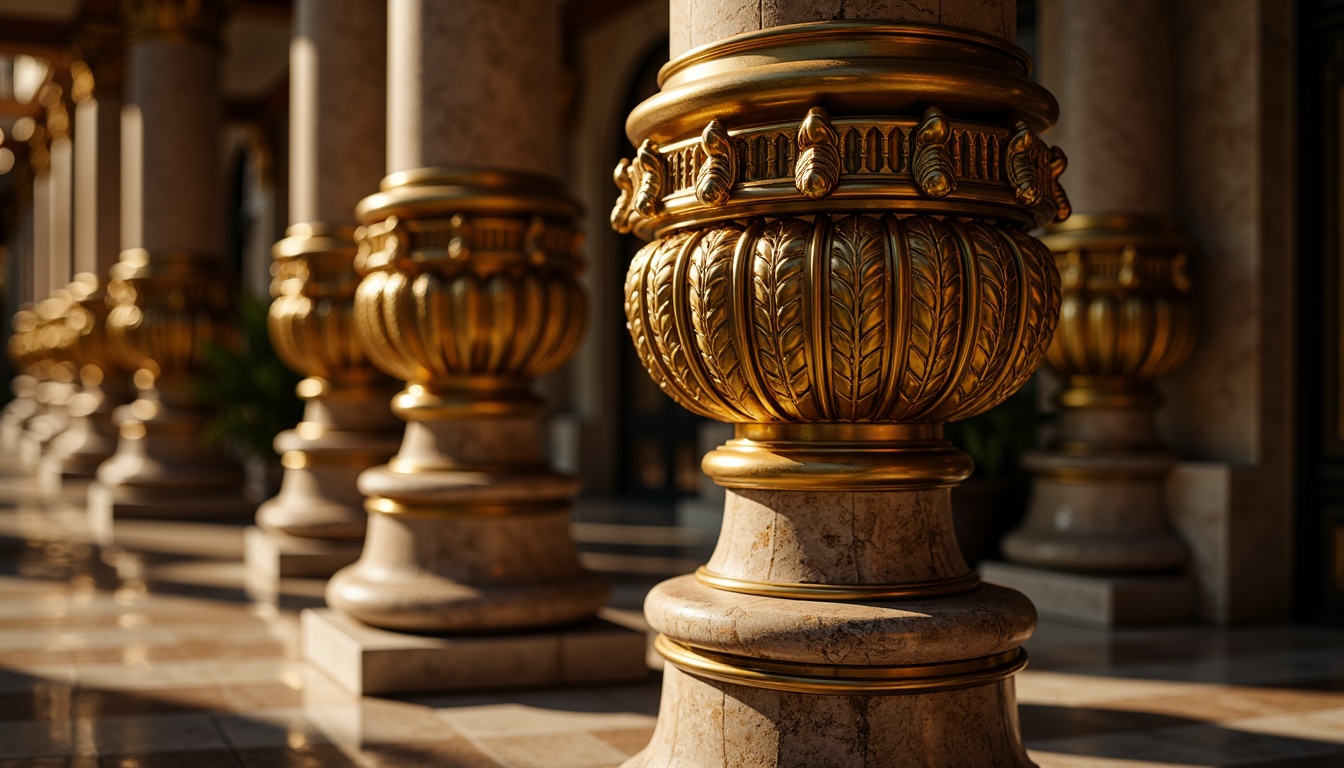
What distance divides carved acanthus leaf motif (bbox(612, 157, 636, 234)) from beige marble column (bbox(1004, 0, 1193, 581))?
187 inches

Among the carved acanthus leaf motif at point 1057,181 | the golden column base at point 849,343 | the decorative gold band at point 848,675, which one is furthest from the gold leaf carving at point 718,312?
the carved acanthus leaf motif at point 1057,181

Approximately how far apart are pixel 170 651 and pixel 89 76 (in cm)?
1351

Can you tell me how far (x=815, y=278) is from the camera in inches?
103

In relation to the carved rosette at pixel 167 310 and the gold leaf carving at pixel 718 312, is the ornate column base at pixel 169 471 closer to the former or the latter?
the carved rosette at pixel 167 310

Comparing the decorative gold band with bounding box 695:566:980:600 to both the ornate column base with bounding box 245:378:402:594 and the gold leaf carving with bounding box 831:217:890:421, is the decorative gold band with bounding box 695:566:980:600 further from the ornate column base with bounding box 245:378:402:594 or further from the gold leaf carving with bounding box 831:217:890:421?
the ornate column base with bounding box 245:378:402:594

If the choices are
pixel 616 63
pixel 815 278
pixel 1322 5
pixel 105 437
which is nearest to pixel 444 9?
pixel 815 278

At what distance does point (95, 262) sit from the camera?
1689cm

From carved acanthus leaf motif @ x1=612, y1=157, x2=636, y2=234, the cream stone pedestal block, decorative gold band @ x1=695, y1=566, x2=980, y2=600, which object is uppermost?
carved acanthus leaf motif @ x1=612, y1=157, x2=636, y2=234

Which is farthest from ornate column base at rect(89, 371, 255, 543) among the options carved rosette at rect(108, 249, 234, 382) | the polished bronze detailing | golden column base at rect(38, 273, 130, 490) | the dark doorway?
the dark doorway

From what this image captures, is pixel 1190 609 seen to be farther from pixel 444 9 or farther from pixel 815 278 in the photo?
pixel 815 278

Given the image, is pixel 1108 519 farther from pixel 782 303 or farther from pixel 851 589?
pixel 782 303

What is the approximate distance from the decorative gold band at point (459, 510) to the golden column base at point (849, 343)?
2623mm

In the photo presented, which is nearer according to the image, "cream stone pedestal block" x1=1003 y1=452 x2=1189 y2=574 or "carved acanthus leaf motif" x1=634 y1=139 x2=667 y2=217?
"carved acanthus leaf motif" x1=634 y1=139 x2=667 y2=217

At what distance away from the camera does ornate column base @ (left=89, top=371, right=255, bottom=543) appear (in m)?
12.3
